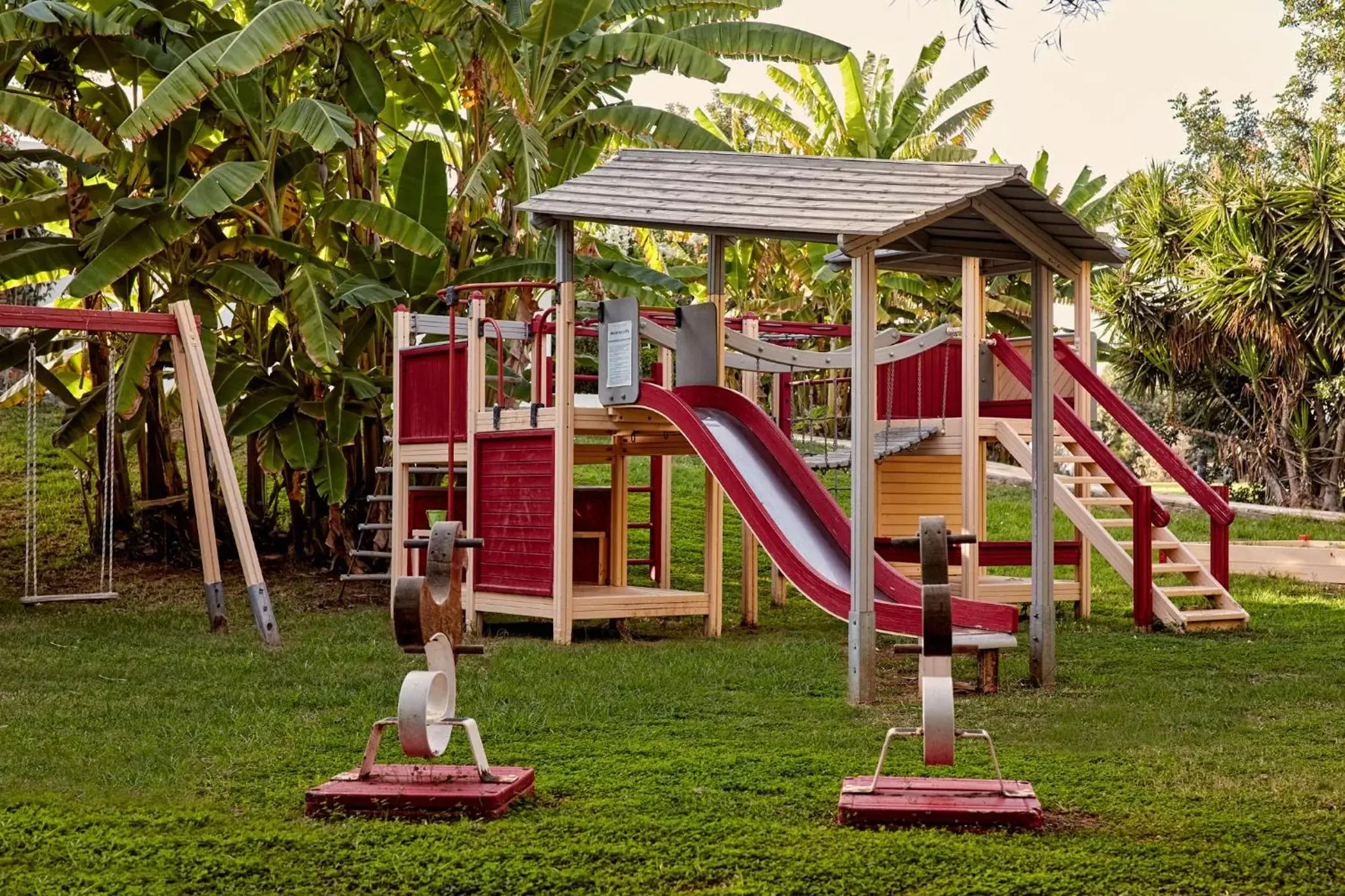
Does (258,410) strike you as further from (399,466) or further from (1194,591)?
(1194,591)

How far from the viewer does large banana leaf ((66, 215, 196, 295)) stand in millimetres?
12539

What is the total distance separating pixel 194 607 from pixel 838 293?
505 inches

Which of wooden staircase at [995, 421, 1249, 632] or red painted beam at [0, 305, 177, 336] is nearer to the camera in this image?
red painted beam at [0, 305, 177, 336]

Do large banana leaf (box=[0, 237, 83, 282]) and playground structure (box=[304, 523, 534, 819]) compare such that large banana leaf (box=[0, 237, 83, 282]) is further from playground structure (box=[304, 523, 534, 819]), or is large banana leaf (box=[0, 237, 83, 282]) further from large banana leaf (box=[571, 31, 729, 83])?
playground structure (box=[304, 523, 534, 819])

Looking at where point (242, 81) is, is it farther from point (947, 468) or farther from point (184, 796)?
point (184, 796)

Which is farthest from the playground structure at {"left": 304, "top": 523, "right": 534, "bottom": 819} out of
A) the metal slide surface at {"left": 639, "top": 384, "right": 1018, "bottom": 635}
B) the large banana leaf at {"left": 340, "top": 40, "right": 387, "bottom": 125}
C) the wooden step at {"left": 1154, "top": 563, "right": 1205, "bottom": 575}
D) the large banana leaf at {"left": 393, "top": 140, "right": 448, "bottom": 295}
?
the large banana leaf at {"left": 340, "top": 40, "right": 387, "bottom": 125}

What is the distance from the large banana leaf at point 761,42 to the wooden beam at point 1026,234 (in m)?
5.55

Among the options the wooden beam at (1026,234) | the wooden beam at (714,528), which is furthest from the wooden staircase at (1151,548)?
the wooden beam at (1026,234)

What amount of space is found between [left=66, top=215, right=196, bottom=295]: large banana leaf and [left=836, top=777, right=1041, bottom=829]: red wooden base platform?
902cm

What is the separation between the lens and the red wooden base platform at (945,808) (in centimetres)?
522

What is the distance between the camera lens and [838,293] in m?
24.0

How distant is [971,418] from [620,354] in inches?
112

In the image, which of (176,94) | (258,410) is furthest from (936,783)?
(258,410)

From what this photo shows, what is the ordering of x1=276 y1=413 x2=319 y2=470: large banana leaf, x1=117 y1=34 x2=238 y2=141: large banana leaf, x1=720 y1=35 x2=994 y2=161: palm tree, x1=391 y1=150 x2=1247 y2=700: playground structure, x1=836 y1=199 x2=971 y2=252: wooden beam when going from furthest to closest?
x1=720 y1=35 x2=994 y2=161: palm tree < x1=276 y1=413 x2=319 y2=470: large banana leaf < x1=117 y1=34 x2=238 y2=141: large banana leaf < x1=391 y1=150 x2=1247 y2=700: playground structure < x1=836 y1=199 x2=971 y2=252: wooden beam
